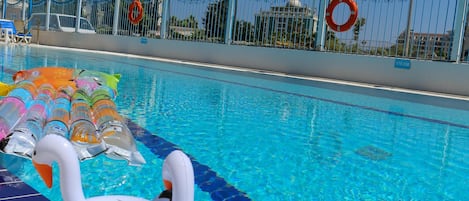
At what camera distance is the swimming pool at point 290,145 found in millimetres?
2812

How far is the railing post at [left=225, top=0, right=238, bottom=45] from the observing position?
1492 centimetres

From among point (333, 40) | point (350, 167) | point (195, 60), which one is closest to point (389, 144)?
point (350, 167)

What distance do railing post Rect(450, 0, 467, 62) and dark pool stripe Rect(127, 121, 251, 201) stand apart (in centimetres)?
875

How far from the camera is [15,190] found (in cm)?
222

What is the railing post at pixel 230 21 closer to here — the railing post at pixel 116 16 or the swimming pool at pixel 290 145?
the railing post at pixel 116 16

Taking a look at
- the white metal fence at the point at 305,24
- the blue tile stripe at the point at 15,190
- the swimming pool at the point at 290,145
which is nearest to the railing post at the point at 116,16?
the white metal fence at the point at 305,24

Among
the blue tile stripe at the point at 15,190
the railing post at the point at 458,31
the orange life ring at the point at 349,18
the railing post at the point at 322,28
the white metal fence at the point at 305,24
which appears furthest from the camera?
the railing post at the point at 322,28

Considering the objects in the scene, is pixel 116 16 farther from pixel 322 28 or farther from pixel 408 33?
pixel 408 33

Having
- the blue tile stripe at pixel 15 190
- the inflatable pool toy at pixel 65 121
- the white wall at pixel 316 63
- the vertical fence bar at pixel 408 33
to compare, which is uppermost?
the vertical fence bar at pixel 408 33

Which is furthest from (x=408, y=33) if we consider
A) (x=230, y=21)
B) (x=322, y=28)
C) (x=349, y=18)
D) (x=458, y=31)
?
(x=230, y=21)

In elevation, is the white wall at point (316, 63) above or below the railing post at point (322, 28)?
below

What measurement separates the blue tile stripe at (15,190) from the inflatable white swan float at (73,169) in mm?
679

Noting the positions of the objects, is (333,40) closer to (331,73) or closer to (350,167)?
(331,73)

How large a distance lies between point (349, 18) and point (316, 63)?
1.49 m
